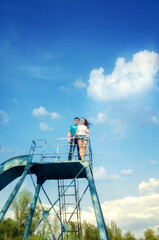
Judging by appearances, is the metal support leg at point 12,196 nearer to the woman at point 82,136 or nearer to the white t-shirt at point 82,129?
the woman at point 82,136

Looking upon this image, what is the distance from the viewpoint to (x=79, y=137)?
28.7 ft

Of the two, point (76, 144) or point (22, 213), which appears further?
point (22, 213)

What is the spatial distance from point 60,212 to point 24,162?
3.44 metres

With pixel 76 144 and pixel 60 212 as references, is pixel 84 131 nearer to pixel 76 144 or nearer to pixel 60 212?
pixel 76 144

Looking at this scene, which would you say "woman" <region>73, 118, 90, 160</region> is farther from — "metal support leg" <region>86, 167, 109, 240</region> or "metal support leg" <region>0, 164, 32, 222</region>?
"metal support leg" <region>0, 164, 32, 222</region>

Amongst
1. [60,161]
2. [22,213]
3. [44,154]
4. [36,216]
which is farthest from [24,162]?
[36,216]

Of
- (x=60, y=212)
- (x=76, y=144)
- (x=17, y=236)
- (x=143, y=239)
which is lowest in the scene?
(x=60, y=212)

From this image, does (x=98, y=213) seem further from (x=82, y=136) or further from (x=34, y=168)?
(x=34, y=168)

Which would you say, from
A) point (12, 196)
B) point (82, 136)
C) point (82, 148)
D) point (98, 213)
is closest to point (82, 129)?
point (82, 136)

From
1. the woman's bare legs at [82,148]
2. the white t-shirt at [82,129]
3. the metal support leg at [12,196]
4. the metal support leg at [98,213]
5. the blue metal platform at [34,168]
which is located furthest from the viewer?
the white t-shirt at [82,129]

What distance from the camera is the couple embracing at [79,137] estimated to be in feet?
28.8

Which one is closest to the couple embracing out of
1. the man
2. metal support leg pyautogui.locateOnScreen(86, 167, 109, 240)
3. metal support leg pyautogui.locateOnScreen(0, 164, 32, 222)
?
the man

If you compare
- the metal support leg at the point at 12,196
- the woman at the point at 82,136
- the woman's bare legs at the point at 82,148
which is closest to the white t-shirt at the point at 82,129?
the woman at the point at 82,136

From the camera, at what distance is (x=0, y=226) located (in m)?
28.1
